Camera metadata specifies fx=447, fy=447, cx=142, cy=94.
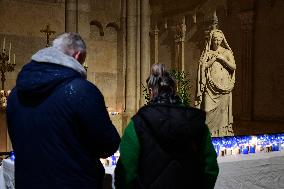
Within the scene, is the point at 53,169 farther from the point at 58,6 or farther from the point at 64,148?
the point at 58,6

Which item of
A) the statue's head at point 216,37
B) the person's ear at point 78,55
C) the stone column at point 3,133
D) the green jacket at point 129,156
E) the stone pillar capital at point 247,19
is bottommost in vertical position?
the stone column at point 3,133

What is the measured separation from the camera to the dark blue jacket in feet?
7.70

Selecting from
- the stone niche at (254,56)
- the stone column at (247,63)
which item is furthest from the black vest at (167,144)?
the stone column at (247,63)

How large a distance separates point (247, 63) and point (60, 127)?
27.0 feet

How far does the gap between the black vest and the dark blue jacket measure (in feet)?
0.59

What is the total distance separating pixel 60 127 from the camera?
2.35 meters

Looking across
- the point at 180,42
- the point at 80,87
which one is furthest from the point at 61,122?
the point at 180,42

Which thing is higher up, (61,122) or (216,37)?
(216,37)

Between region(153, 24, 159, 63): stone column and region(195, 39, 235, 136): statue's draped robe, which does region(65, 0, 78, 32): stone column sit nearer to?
region(153, 24, 159, 63): stone column

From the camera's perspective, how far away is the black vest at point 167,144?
2424 mm

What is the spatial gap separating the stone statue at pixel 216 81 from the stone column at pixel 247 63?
3070mm

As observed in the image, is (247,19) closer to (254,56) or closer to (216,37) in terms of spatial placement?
(254,56)

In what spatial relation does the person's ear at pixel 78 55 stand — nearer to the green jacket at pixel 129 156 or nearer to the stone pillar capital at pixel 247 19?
the green jacket at pixel 129 156

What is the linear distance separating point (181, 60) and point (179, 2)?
164 cm
